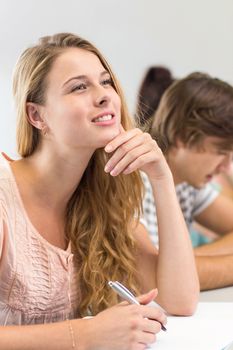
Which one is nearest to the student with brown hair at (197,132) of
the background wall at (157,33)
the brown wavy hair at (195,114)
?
the brown wavy hair at (195,114)

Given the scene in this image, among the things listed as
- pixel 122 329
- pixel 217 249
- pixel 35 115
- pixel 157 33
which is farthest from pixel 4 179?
pixel 157 33

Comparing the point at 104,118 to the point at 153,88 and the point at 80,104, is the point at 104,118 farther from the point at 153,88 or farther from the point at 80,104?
the point at 153,88

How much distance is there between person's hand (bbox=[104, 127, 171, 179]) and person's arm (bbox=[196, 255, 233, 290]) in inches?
11.7

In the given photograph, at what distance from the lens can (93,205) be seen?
53.9 inches

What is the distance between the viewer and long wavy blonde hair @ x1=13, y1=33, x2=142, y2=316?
128cm

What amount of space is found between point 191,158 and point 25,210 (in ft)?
2.55

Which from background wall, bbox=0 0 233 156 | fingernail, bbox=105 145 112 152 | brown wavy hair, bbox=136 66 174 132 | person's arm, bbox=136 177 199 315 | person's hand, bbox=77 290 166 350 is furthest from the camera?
background wall, bbox=0 0 233 156

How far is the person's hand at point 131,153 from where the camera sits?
47.3 inches

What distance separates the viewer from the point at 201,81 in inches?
72.9

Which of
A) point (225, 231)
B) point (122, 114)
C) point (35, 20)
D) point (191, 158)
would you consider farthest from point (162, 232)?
point (35, 20)

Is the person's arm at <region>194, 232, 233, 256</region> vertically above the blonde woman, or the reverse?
the blonde woman

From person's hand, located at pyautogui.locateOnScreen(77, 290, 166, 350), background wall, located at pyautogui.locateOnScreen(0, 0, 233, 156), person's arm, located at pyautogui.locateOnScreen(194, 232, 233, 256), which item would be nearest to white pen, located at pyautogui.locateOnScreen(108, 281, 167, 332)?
person's hand, located at pyautogui.locateOnScreen(77, 290, 166, 350)

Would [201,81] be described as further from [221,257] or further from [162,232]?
[162,232]

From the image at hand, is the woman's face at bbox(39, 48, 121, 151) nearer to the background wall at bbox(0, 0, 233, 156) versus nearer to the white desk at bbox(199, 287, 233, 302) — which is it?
the white desk at bbox(199, 287, 233, 302)
